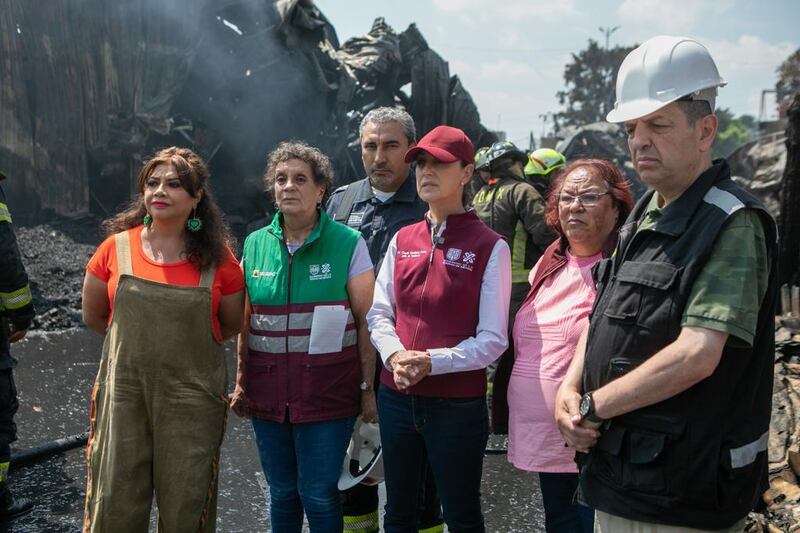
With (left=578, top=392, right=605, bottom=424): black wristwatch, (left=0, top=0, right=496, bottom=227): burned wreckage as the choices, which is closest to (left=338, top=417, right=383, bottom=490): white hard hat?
(left=578, top=392, right=605, bottom=424): black wristwatch

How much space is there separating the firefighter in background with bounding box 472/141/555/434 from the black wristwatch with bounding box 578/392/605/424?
9.65ft

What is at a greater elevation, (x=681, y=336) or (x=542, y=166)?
(x=542, y=166)

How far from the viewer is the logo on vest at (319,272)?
117 inches

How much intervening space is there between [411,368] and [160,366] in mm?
988

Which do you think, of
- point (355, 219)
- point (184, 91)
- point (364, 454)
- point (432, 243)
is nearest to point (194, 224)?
point (355, 219)

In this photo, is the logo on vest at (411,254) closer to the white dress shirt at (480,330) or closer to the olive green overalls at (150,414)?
the white dress shirt at (480,330)

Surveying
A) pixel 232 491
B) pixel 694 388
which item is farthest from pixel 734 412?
pixel 232 491

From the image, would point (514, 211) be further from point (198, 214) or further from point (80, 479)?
point (80, 479)

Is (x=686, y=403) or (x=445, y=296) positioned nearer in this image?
(x=686, y=403)

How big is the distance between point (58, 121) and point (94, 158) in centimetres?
89

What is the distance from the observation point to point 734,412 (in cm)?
175

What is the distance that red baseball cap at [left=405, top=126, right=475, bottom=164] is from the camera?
2.78 metres

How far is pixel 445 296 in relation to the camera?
2.68 m

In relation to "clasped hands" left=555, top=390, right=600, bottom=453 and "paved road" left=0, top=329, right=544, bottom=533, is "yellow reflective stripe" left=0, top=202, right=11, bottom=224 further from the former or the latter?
"clasped hands" left=555, top=390, right=600, bottom=453
